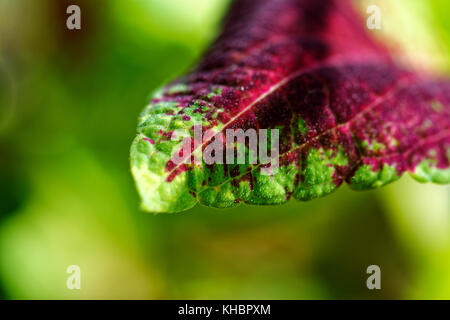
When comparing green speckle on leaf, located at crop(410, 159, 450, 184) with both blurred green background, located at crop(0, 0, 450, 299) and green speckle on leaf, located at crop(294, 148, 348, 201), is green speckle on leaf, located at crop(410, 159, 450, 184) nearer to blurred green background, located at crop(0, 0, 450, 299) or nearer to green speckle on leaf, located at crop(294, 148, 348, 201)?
green speckle on leaf, located at crop(294, 148, 348, 201)

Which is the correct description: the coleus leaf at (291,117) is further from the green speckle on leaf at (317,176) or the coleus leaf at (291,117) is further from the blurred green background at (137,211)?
the blurred green background at (137,211)

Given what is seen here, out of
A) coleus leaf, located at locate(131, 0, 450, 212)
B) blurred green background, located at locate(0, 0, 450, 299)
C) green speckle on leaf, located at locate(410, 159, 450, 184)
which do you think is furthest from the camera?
blurred green background, located at locate(0, 0, 450, 299)

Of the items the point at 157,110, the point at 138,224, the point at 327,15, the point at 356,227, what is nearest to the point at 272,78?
the point at 157,110

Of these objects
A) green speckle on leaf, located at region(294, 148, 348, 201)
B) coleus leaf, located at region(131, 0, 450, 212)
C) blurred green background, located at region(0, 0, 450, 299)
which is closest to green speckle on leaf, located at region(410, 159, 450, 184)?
coleus leaf, located at region(131, 0, 450, 212)

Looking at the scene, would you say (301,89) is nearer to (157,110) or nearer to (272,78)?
(272,78)

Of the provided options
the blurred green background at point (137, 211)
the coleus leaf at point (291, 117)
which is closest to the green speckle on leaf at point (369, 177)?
the coleus leaf at point (291, 117)

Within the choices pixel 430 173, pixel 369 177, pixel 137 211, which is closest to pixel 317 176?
pixel 369 177
